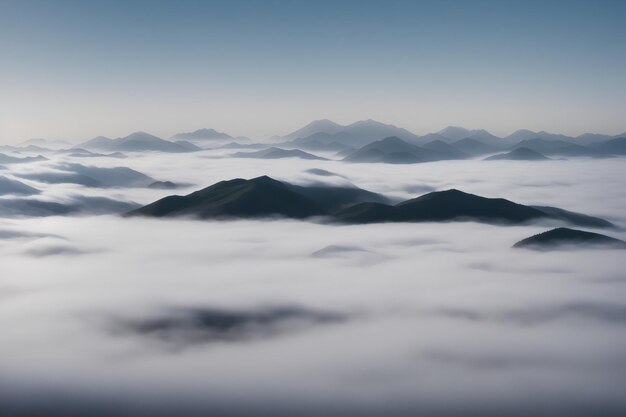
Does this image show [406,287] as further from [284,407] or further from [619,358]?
[284,407]

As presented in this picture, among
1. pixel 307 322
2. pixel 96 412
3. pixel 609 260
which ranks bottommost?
pixel 96 412

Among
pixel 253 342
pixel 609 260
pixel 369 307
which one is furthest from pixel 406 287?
pixel 609 260

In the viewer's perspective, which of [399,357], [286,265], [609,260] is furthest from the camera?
[286,265]

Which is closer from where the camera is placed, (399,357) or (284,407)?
(284,407)

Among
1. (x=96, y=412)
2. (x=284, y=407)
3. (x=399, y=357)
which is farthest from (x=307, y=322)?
(x=96, y=412)

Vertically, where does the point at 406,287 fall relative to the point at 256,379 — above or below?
above

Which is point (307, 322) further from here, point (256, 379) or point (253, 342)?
point (256, 379)

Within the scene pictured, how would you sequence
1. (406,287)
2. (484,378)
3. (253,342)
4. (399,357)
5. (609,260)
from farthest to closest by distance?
(609,260), (406,287), (253,342), (399,357), (484,378)
